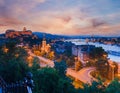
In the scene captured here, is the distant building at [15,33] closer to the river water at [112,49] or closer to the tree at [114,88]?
the river water at [112,49]

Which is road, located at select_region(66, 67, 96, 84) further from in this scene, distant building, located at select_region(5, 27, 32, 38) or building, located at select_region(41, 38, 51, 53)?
distant building, located at select_region(5, 27, 32, 38)

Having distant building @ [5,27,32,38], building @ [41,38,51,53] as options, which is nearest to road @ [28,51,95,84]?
building @ [41,38,51,53]

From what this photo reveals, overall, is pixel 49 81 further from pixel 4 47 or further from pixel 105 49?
pixel 105 49

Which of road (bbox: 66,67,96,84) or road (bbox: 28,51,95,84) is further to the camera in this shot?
road (bbox: 66,67,96,84)

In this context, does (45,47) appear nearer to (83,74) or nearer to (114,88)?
(83,74)

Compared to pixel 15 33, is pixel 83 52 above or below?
below

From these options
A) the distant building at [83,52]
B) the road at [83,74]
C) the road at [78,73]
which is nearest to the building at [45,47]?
the road at [78,73]

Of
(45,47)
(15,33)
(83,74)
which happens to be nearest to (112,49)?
(83,74)

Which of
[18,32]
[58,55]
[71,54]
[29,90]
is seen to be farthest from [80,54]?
[29,90]

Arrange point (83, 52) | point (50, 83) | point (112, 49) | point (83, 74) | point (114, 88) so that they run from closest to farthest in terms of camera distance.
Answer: point (50, 83) → point (114, 88) → point (83, 74) → point (112, 49) → point (83, 52)
